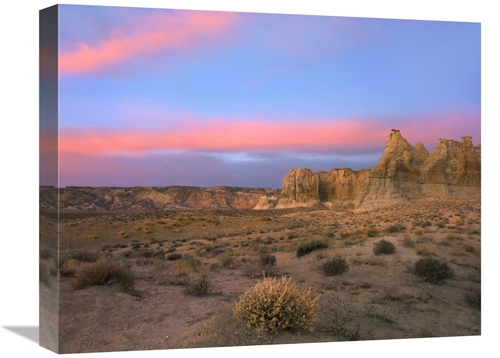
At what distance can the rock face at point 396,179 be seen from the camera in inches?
611

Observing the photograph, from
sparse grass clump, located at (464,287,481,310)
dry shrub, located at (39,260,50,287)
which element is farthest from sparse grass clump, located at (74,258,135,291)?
sparse grass clump, located at (464,287,481,310)

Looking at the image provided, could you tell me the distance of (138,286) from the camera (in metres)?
13.6

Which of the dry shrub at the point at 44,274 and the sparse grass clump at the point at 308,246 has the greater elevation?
the sparse grass clump at the point at 308,246

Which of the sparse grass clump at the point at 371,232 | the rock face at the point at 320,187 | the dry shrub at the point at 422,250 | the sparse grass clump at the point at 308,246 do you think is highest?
the rock face at the point at 320,187

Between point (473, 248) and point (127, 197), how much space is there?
7855 millimetres

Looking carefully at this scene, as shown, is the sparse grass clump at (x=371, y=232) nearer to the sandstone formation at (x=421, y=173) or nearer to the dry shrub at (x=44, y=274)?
the sandstone formation at (x=421, y=173)

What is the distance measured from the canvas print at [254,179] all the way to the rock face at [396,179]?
47mm

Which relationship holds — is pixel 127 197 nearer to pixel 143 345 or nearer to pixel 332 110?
pixel 143 345

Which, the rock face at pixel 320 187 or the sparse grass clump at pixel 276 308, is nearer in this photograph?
the sparse grass clump at pixel 276 308

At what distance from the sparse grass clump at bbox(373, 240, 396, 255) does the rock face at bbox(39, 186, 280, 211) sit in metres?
2.56

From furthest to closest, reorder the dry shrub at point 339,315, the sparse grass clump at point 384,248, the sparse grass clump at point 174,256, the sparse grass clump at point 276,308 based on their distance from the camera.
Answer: the sparse grass clump at point 384,248 → the sparse grass clump at point 174,256 → the dry shrub at point 339,315 → the sparse grass clump at point 276,308

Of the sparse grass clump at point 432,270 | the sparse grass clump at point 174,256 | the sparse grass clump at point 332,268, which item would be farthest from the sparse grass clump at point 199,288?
the sparse grass clump at point 432,270

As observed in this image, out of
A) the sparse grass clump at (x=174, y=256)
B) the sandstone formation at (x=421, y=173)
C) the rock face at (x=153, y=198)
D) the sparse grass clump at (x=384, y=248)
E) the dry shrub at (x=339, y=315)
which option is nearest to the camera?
the rock face at (x=153, y=198)

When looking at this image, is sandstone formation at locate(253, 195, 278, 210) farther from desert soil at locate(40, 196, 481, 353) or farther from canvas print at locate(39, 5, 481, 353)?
desert soil at locate(40, 196, 481, 353)
